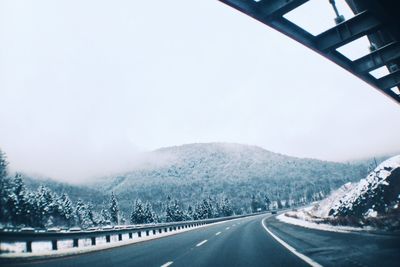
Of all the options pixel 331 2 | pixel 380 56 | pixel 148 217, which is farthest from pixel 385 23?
pixel 148 217

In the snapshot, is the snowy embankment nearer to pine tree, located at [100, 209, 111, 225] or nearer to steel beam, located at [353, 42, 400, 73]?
steel beam, located at [353, 42, 400, 73]

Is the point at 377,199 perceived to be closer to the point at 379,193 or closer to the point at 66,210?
the point at 379,193

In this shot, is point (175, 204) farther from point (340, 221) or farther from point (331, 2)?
point (331, 2)

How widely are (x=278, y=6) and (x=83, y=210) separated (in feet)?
356

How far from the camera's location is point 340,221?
45.6ft

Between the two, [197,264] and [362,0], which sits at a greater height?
[362,0]

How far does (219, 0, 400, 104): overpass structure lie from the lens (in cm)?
656

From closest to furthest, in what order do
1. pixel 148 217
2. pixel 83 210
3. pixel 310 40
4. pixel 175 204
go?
pixel 310 40, pixel 148 217, pixel 175 204, pixel 83 210

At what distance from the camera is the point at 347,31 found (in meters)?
7.97

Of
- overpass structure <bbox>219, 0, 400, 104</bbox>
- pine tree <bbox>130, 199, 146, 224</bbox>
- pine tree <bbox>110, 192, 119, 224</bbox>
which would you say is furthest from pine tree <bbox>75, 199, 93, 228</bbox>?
overpass structure <bbox>219, 0, 400, 104</bbox>

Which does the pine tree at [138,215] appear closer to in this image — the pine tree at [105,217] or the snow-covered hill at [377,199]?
the pine tree at [105,217]

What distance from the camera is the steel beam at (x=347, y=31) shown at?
24.8ft

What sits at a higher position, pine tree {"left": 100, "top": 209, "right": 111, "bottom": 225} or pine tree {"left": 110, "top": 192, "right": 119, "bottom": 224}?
pine tree {"left": 110, "top": 192, "right": 119, "bottom": 224}

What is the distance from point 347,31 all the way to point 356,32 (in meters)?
0.24
